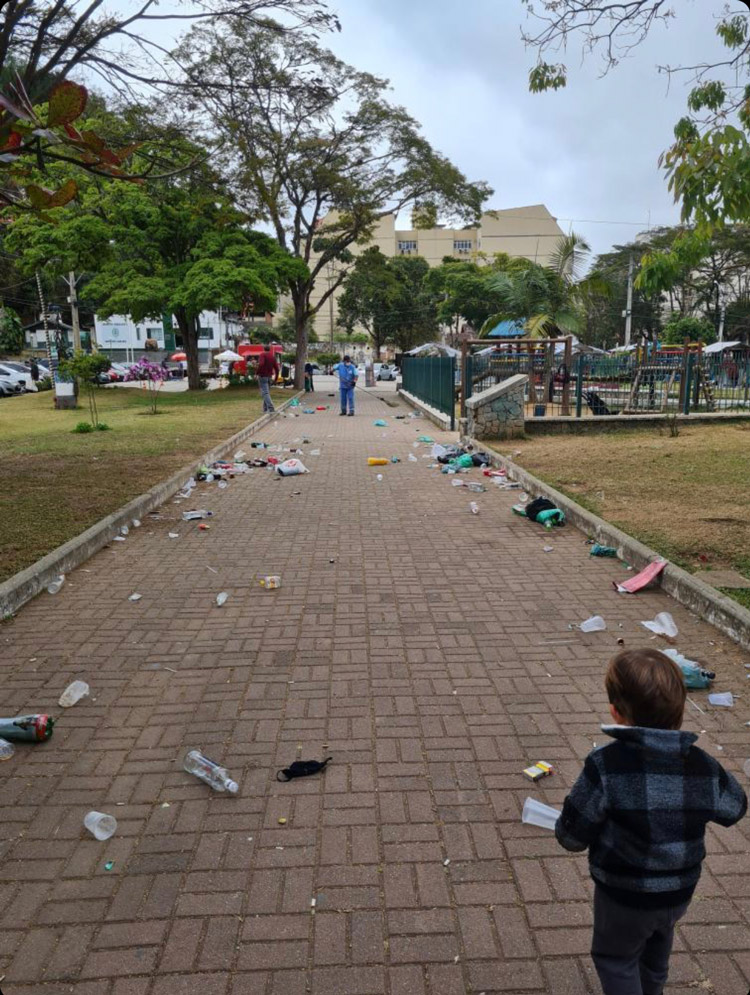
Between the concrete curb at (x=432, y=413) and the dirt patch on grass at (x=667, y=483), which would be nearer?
the dirt patch on grass at (x=667, y=483)

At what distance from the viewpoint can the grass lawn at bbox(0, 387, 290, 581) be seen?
740cm

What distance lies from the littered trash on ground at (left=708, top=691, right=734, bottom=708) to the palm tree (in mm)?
18958

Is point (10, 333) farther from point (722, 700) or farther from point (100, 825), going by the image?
point (722, 700)

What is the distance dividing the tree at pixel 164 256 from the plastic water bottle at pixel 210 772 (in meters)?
23.6

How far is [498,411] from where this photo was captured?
48.3 ft

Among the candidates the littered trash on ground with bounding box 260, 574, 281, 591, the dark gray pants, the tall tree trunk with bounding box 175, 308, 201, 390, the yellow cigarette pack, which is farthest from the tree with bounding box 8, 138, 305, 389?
the dark gray pants

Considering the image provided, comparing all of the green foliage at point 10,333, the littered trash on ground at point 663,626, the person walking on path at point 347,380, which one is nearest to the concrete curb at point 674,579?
the littered trash on ground at point 663,626

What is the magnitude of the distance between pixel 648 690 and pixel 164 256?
31.2m

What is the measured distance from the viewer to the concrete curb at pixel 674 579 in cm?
468

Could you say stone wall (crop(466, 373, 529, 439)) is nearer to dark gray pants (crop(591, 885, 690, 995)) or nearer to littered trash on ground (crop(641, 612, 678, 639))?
littered trash on ground (crop(641, 612, 678, 639))

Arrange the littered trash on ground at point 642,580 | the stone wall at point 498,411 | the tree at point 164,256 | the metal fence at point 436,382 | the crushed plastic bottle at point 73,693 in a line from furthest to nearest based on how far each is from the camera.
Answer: the tree at point 164,256 → the metal fence at point 436,382 → the stone wall at point 498,411 → the littered trash on ground at point 642,580 → the crushed plastic bottle at point 73,693

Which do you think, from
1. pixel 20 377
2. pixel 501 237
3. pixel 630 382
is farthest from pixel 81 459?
pixel 501 237

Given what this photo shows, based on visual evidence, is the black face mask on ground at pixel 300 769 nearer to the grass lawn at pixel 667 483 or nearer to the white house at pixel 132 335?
the grass lawn at pixel 667 483

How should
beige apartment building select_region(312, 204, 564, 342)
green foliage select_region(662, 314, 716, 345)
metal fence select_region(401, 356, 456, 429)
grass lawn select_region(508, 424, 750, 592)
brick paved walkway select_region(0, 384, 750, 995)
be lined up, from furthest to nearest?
1. beige apartment building select_region(312, 204, 564, 342)
2. green foliage select_region(662, 314, 716, 345)
3. metal fence select_region(401, 356, 456, 429)
4. grass lawn select_region(508, 424, 750, 592)
5. brick paved walkway select_region(0, 384, 750, 995)
